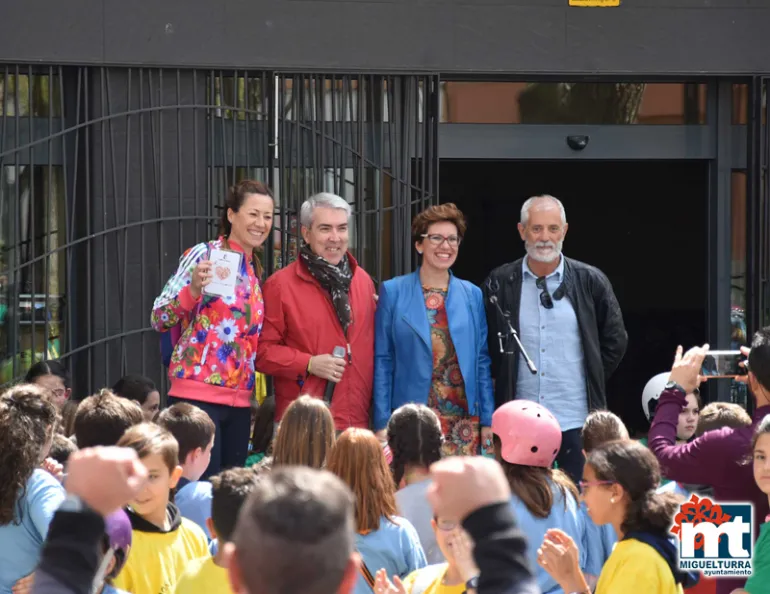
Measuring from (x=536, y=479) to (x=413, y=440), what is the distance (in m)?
0.57

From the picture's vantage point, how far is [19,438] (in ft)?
13.8

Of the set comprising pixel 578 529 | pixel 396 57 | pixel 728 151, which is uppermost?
pixel 396 57

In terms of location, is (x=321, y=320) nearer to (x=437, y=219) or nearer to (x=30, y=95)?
(x=437, y=219)

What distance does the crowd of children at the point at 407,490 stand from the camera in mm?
3680

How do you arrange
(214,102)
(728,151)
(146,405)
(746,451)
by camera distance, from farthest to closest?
(728,151)
(214,102)
(146,405)
(746,451)

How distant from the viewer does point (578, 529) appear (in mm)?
4523

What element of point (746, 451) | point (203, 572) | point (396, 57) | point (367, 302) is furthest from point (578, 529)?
point (396, 57)

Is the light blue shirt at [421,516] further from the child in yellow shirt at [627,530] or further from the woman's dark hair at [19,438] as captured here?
the woman's dark hair at [19,438]

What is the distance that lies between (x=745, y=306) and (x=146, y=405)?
379cm

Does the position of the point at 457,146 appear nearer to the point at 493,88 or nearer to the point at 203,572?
the point at 493,88

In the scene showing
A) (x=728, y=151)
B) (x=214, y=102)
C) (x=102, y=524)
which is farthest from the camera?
(x=728, y=151)

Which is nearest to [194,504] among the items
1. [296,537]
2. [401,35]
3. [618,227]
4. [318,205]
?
[318,205]

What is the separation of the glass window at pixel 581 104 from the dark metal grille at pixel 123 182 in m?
0.83

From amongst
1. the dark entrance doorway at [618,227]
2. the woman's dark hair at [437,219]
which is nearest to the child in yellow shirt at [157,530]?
the woman's dark hair at [437,219]
